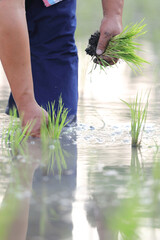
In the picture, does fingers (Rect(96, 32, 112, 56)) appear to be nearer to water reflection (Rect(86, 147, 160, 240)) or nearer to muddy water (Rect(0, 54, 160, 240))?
muddy water (Rect(0, 54, 160, 240))

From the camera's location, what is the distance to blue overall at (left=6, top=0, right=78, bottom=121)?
332 centimetres

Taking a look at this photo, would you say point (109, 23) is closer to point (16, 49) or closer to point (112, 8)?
point (112, 8)

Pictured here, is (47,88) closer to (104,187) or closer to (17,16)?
(17,16)

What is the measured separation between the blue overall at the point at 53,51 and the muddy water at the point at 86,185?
0.21 m

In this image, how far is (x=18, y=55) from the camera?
2.90m

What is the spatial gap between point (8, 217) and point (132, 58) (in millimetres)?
1458

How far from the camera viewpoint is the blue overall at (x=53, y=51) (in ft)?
10.9

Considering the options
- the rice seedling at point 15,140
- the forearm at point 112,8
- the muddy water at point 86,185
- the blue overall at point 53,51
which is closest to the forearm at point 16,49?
the rice seedling at point 15,140

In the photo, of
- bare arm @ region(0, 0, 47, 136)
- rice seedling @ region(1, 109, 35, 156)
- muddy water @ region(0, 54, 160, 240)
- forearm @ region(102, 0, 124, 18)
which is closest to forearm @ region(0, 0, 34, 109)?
bare arm @ region(0, 0, 47, 136)

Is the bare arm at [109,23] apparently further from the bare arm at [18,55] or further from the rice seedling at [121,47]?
the bare arm at [18,55]

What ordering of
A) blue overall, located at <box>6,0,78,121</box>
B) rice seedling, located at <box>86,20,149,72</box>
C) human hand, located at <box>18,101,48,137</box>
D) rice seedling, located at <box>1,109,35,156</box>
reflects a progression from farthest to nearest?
blue overall, located at <box>6,0,78,121</box> → rice seedling, located at <box>86,20,149,72</box> → human hand, located at <box>18,101,48,137</box> → rice seedling, located at <box>1,109,35,156</box>

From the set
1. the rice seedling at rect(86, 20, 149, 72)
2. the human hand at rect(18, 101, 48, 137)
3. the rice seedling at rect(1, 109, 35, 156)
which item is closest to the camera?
the rice seedling at rect(1, 109, 35, 156)

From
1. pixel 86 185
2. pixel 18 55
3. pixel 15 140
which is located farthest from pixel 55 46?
pixel 86 185

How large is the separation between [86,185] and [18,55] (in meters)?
0.79
